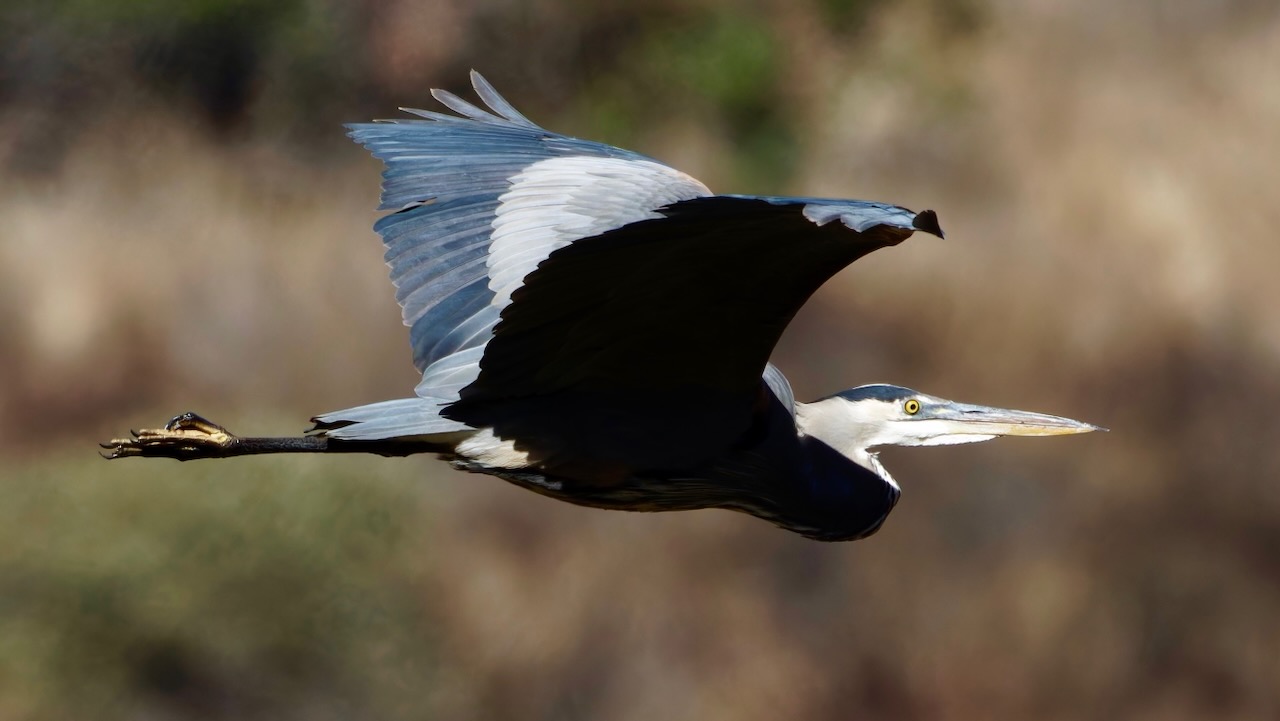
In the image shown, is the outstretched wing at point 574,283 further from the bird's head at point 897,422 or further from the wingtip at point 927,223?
the bird's head at point 897,422

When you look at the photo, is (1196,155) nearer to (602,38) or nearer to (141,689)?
(602,38)

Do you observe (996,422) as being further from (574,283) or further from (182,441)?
(182,441)

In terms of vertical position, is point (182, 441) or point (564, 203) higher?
point (564, 203)

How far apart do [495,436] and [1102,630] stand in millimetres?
8824

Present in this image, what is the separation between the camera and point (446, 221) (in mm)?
4328

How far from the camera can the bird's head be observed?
14.8 feet

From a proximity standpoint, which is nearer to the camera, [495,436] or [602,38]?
[495,436]

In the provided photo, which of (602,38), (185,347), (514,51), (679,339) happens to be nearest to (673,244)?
(679,339)

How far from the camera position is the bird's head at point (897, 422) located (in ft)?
14.8

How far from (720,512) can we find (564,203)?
22.5 feet

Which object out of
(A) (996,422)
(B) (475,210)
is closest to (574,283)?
(B) (475,210)

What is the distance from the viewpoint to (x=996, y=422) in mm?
4562

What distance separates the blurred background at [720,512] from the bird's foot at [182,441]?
673cm

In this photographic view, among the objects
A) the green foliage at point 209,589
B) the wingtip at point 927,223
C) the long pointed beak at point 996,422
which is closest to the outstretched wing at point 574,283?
the wingtip at point 927,223
